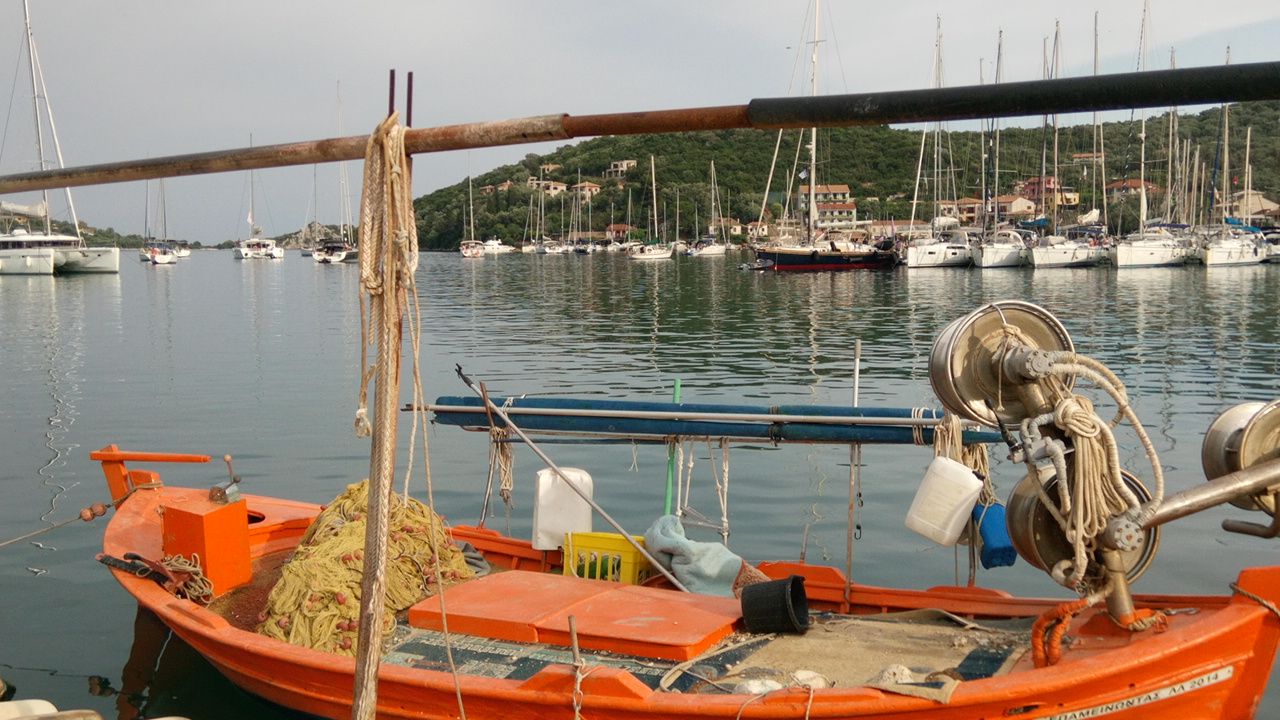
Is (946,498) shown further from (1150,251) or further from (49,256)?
(49,256)

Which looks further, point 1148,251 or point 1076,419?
point 1148,251

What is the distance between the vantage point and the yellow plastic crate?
23.3ft

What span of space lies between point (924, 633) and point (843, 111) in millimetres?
3424

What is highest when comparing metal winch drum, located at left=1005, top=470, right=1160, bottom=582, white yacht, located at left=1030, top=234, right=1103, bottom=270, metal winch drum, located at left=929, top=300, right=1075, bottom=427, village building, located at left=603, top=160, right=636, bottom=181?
village building, located at left=603, top=160, right=636, bottom=181

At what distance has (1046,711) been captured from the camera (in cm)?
441

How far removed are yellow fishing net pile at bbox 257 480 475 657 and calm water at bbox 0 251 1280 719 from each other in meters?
1.18

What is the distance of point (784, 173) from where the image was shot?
138500 millimetres

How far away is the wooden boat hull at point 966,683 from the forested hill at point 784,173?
93115 mm

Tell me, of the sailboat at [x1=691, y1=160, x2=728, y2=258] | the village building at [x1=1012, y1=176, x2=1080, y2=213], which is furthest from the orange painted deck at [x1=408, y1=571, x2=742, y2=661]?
the sailboat at [x1=691, y1=160, x2=728, y2=258]

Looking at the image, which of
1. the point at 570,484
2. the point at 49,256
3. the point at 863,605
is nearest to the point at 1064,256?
the point at 863,605

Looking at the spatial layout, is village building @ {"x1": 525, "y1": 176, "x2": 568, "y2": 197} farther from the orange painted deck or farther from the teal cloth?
the orange painted deck

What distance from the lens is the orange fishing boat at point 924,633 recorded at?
173 inches

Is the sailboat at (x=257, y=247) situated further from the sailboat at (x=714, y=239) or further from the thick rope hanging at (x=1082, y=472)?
the thick rope hanging at (x=1082, y=472)

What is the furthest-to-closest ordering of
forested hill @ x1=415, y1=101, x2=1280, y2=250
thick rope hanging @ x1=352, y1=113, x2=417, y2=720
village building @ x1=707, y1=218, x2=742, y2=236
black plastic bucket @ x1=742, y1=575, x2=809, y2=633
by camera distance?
village building @ x1=707, y1=218, x2=742, y2=236 < forested hill @ x1=415, y1=101, x2=1280, y2=250 < black plastic bucket @ x1=742, y1=575, x2=809, y2=633 < thick rope hanging @ x1=352, y1=113, x2=417, y2=720
